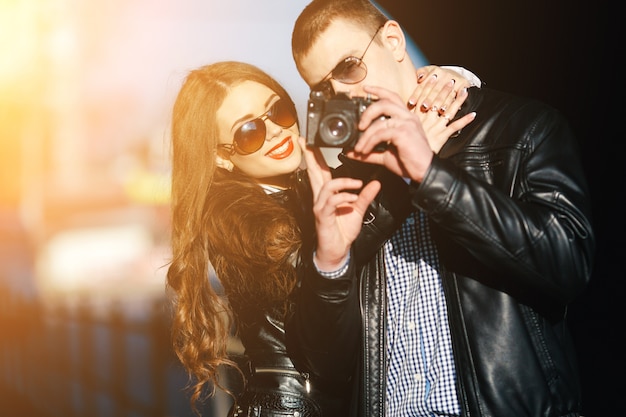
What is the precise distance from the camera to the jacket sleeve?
177 centimetres

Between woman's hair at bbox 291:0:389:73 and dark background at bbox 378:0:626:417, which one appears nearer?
woman's hair at bbox 291:0:389:73

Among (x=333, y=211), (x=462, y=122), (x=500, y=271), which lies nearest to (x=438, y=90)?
(x=462, y=122)

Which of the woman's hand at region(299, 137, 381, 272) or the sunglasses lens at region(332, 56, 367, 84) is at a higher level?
the sunglasses lens at region(332, 56, 367, 84)

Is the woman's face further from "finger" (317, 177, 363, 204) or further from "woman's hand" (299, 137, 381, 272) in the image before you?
"finger" (317, 177, 363, 204)

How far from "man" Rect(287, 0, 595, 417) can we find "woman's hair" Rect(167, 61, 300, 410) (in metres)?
0.22

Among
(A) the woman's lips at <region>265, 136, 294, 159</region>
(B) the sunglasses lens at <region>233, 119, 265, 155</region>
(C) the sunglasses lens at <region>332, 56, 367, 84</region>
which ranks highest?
(C) the sunglasses lens at <region>332, 56, 367, 84</region>

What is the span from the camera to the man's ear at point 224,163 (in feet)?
9.25

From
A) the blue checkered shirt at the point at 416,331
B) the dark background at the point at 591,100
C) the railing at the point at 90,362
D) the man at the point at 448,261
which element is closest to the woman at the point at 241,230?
the man at the point at 448,261

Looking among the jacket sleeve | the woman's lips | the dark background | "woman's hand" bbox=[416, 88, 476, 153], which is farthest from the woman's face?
the dark background

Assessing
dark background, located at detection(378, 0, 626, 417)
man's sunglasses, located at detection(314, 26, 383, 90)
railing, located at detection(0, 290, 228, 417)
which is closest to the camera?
man's sunglasses, located at detection(314, 26, 383, 90)

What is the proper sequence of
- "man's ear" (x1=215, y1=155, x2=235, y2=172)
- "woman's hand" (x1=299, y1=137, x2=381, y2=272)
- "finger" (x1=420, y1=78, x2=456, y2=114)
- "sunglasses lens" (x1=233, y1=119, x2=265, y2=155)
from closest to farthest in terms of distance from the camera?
1. "woman's hand" (x1=299, y1=137, x2=381, y2=272)
2. "finger" (x1=420, y1=78, x2=456, y2=114)
3. "sunglasses lens" (x1=233, y1=119, x2=265, y2=155)
4. "man's ear" (x1=215, y1=155, x2=235, y2=172)

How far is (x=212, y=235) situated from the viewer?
8.39 ft

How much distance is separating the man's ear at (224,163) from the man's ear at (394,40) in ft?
2.71

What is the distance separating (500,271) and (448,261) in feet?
0.69
